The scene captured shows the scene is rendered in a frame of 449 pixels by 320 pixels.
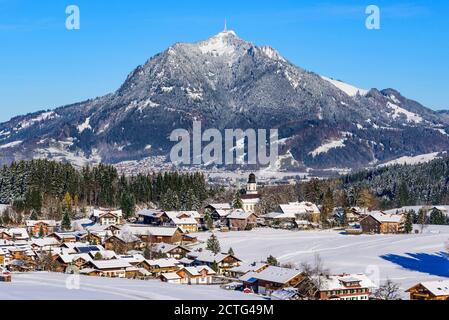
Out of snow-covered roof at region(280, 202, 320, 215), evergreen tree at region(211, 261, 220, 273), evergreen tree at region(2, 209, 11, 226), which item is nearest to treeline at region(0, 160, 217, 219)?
evergreen tree at region(2, 209, 11, 226)

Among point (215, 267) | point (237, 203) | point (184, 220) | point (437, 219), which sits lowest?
point (215, 267)

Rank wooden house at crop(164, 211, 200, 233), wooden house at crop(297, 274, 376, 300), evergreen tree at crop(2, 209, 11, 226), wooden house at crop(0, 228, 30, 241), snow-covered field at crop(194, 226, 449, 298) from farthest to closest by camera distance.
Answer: evergreen tree at crop(2, 209, 11, 226) → wooden house at crop(164, 211, 200, 233) → wooden house at crop(0, 228, 30, 241) → snow-covered field at crop(194, 226, 449, 298) → wooden house at crop(297, 274, 376, 300)

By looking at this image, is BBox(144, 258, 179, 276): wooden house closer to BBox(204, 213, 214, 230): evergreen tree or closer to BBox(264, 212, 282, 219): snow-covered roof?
BBox(204, 213, 214, 230): evergreen tree

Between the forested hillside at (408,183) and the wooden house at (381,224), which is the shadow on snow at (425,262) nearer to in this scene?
the wooden house at (381,224)

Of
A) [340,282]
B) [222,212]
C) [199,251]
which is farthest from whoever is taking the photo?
[222,212]

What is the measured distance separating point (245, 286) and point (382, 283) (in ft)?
33.1

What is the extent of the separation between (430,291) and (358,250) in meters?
25.6

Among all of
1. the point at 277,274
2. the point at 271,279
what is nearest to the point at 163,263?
the point at 277,274

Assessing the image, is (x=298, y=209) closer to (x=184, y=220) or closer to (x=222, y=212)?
(x=222, y=212)

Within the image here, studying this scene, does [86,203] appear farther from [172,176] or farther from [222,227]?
[222,227]

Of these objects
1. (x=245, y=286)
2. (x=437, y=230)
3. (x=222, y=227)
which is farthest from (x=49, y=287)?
(x=437, y=230)

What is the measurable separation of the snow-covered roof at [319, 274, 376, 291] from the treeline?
51.8m

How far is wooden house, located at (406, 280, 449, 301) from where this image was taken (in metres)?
39.1

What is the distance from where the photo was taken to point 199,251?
6147cm
